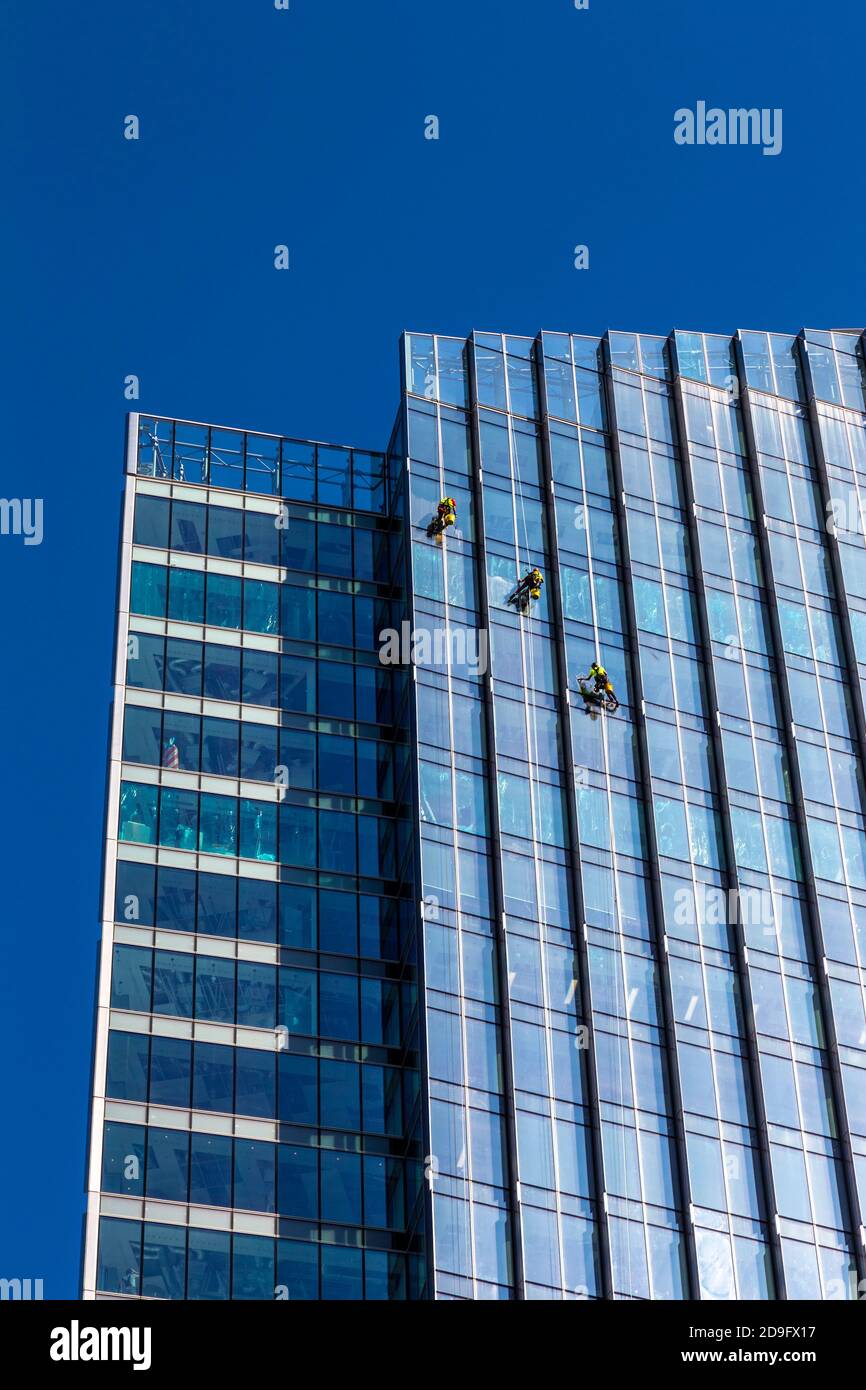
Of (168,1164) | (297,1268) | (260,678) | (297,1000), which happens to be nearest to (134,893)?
(297,1000)

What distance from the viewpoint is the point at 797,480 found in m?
88.4

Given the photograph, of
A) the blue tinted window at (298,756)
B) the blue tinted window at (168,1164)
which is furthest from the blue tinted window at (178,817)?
the blue tinted window at (168,1164)

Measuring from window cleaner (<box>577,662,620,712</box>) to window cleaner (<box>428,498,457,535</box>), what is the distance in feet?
27.2

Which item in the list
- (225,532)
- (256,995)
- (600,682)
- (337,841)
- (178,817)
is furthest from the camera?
(225,532)

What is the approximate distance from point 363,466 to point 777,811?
76.4 feet

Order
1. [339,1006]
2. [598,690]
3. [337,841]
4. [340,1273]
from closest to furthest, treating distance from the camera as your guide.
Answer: [340,1273]
[339,1006]
[337,841]
[598,690]

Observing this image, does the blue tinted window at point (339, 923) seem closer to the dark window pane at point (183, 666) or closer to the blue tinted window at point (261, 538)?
the dark window pane at point (183, 666)

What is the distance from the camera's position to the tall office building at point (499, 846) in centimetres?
6625

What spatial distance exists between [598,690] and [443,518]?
9389mm

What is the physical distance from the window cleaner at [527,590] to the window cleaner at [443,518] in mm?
3752

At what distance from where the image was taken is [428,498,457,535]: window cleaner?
263 feet

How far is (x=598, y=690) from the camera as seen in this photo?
7750cm

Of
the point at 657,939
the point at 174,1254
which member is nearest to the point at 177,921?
the point at 174,1254

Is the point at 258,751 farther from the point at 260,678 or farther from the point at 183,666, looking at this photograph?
the point at 183,666
